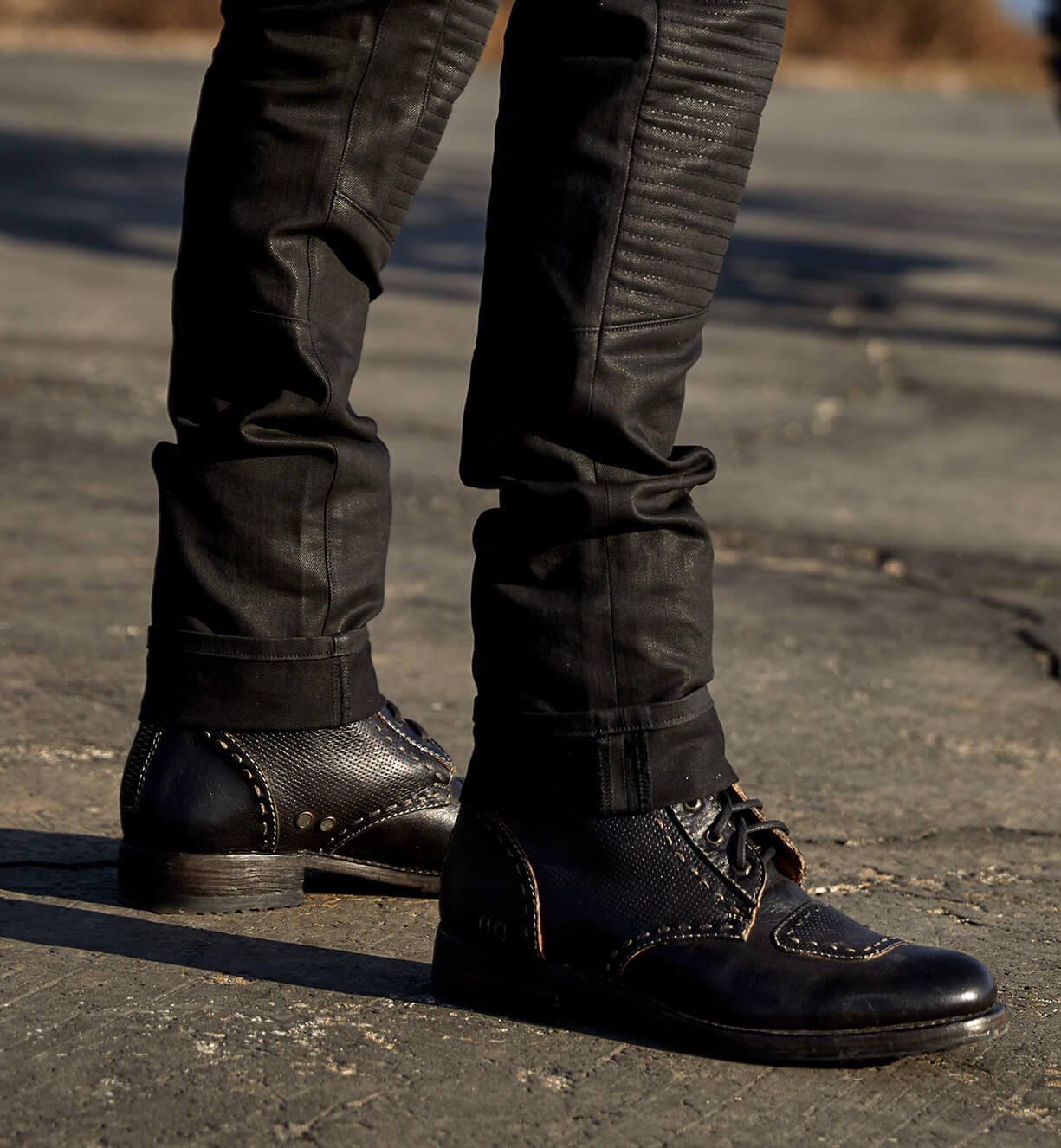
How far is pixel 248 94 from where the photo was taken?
136cm

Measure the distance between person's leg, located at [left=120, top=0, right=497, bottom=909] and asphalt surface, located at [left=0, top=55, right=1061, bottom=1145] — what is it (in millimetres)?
84

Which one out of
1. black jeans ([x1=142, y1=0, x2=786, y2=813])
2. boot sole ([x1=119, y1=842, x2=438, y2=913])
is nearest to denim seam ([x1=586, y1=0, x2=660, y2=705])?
black jeans ([x1=142, y1=0, x2=786, y2=813])

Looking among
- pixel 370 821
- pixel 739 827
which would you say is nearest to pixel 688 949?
pixel 739 827

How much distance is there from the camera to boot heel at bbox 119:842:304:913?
1429 mm

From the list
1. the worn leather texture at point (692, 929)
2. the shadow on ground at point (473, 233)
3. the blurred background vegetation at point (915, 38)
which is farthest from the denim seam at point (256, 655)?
the blurred background vegetation at point (915, 38)

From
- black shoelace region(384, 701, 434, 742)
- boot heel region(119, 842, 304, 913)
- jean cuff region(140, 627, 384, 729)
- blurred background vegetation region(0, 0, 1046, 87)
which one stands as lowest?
boot heel region(119, 842, 304, 913)

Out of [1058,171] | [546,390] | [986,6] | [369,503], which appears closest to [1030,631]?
[369,503]

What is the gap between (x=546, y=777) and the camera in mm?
1245

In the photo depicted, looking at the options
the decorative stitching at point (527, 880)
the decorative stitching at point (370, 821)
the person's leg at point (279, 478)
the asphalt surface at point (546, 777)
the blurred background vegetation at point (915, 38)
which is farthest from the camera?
the blurred background vegetation at point (915, 38)

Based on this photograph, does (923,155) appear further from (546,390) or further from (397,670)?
(546,390)

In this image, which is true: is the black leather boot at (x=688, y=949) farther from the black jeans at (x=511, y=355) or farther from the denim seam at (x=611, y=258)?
the denim seam at (x=611, y=258)

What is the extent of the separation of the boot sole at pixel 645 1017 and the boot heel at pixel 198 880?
213 millimetres

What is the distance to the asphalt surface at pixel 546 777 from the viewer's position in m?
1.15

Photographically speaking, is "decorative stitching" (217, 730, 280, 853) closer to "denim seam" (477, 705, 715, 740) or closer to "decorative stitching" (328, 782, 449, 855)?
"decorative stitching" (328, 782, 449, 855)
